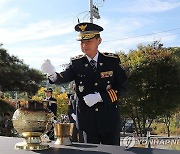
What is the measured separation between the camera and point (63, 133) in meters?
1.55

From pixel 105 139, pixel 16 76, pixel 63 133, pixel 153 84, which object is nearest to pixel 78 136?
pixel 105 139

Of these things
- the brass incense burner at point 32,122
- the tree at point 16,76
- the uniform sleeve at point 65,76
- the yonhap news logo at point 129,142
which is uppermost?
the tree at point 16,76

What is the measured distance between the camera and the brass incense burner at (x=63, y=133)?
155cm

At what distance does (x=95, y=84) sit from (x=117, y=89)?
0.13m

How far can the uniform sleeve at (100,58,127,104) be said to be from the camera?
6.57ft

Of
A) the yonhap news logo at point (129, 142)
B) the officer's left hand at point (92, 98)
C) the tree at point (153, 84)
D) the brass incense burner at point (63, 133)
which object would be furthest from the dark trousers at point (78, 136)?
the tree at point (153, 84)

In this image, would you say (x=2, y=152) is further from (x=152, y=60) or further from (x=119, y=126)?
(x=152, y=60)

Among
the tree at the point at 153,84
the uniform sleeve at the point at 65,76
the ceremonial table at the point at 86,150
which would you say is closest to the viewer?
the ceremonial table at the point at 86,150

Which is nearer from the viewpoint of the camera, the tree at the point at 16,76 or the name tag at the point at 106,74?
the name tag at the point at 106,74

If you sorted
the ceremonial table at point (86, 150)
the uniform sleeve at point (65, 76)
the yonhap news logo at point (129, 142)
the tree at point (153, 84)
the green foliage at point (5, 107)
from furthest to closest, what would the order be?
1. the tree at point (153, 84)
2. the green foliage at point (5, 107)
3. the uniform sleeve at point (65, 76)
4. the yonhap news logo at point (129, 142)
5. the ceremonial table at point (86, 150)

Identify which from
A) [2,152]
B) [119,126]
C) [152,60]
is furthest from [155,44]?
[2,152]

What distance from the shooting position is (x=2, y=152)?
1296 mm

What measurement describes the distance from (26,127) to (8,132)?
717 centimetres

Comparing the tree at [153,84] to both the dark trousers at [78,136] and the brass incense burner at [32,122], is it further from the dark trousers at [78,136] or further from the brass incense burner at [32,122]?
the brass incense burner at [32,122]
